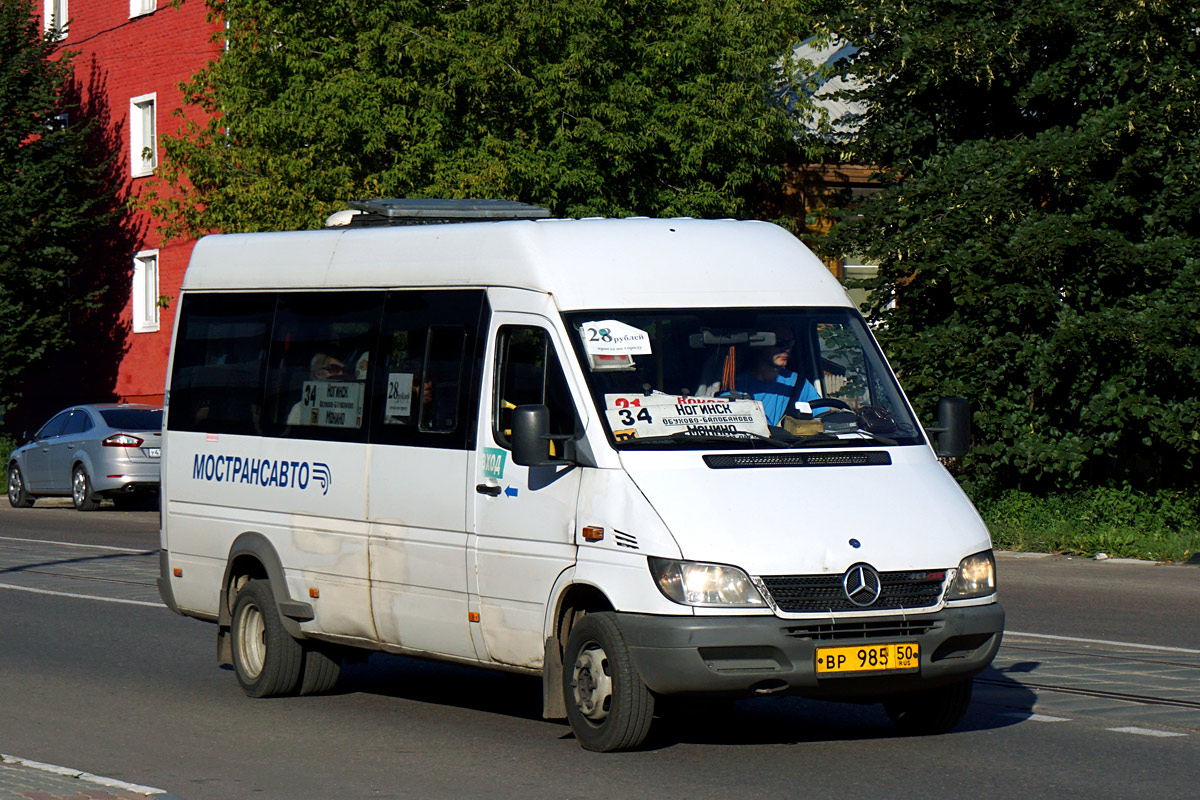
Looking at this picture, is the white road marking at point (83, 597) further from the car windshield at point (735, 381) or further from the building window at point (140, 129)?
the building window at point (140, 129)

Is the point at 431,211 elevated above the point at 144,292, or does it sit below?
below

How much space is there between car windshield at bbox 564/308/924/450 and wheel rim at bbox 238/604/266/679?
295 cm

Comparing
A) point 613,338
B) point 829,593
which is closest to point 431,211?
point 613,338

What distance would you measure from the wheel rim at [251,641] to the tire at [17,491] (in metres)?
21.1

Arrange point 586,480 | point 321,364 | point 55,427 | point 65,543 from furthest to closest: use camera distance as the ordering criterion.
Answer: point 55,427
point 65,543
point 321,364
point 586,480

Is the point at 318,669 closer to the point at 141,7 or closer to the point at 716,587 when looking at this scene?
the point at 716,587

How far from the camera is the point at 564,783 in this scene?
749 centimetres

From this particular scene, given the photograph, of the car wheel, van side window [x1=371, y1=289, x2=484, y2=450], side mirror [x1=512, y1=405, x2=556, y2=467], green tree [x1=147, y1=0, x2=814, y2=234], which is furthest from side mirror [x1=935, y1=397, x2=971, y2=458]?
the car wheel

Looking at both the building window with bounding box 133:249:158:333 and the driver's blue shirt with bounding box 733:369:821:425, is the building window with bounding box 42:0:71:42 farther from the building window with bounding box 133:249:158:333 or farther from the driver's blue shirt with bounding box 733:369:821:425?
the driver's blue shirt with bounding box 733:369:821:425

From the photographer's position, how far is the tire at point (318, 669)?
10.3 m

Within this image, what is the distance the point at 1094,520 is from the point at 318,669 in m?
12.6

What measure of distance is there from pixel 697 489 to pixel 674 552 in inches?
13.1

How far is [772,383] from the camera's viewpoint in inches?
338

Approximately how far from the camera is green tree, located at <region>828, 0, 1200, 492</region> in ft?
65.6
